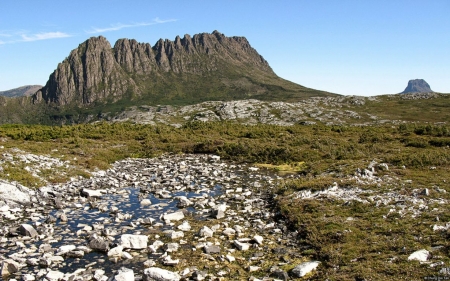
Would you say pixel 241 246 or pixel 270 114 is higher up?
pixel 270 114

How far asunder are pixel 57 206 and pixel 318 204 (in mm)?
12506

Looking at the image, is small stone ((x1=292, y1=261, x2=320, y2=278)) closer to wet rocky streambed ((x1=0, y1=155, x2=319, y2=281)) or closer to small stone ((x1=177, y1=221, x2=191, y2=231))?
wet rocky streambed ((x1=0, y1=155, x2=319, y2=281))

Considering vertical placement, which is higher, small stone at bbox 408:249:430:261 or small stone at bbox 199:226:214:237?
small stone at bbox 408:249:430:261

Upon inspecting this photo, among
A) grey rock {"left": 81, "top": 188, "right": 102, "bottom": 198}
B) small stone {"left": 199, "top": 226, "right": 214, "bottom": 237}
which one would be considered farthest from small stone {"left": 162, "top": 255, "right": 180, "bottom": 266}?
grey rock {"left": 81, "top": 188, "right": 102, "bottom": 198}

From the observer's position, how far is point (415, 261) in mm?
8414

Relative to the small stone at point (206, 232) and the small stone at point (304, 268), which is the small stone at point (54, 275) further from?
the small stone at point (304, 268)

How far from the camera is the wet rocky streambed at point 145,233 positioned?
909 cm

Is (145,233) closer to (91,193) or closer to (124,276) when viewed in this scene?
(124,276)

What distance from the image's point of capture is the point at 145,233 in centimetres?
1205

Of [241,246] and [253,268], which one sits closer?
[253,268]

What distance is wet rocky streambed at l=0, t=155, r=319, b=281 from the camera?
9094 millimetres

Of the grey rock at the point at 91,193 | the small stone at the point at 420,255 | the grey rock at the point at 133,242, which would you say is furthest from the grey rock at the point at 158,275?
the grey rock at the point at 91,193

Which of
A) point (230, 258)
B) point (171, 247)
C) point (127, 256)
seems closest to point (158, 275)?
point (127, 256)

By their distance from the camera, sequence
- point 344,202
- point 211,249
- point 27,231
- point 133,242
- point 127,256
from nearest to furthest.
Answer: point 127,256 → point 211,249 → point 133,242 → point 27,231 → point 344,202
